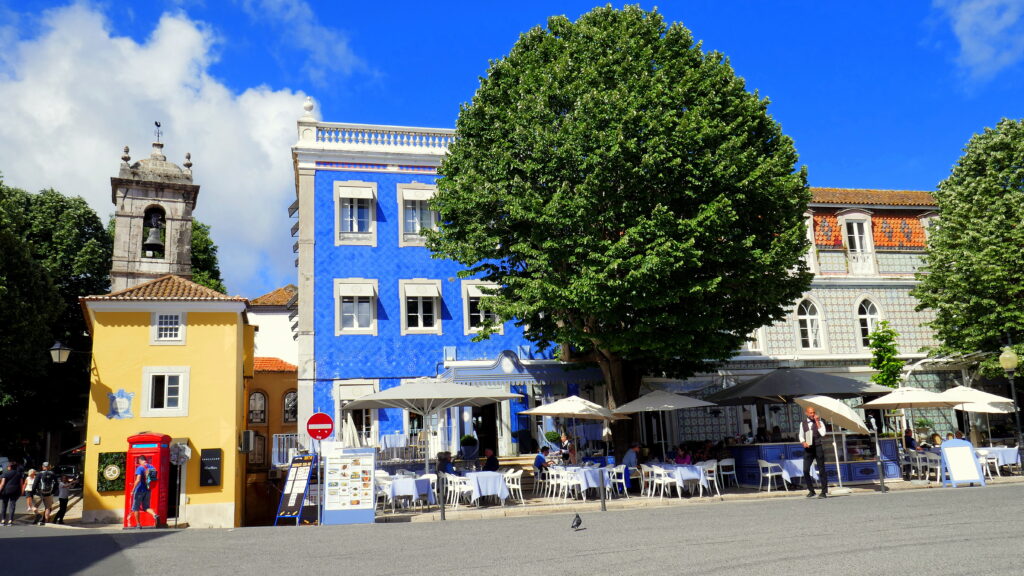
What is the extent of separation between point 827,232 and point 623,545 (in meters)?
20.8

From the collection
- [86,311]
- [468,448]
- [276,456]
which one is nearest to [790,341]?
[468,448]

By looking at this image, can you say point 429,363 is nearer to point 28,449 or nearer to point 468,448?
point 468,448

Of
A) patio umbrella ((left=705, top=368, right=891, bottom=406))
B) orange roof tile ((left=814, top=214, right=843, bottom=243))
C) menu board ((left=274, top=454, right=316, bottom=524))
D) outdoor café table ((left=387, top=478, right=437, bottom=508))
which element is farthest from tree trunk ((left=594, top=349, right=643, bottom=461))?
orange roof tile ((left=814, top=214, right=843, bottom=243))

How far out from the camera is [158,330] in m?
21.9

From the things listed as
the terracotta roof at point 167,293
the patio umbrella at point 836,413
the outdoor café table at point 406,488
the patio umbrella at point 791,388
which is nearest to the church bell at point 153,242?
the terracotta roof at point 167,293

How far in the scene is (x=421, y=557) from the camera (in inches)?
362

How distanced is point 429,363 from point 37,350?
1404 centimetres

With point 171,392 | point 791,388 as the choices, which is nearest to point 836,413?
point 791,388

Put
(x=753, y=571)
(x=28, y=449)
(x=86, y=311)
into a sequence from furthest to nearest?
1. (x=28, y=449)
2. (x=86, y=311)
3. (x=753, y=571)

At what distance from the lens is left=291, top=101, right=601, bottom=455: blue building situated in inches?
909

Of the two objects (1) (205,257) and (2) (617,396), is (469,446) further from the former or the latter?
(1) (205,257)

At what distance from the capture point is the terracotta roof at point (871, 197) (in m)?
27.4

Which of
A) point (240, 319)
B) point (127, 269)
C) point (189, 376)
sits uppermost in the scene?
point (127, 269)

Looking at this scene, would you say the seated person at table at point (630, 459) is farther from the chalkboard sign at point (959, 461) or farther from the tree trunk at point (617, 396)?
the chalkboard sign at point (959, 461)
